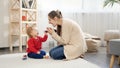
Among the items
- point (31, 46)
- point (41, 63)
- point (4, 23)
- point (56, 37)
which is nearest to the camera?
point (41, 63)

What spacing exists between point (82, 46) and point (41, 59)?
59cm

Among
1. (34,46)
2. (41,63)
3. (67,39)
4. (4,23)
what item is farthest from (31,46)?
(4,23)

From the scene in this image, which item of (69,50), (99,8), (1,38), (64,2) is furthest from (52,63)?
(99,8)

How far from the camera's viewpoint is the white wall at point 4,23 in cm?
→ 441

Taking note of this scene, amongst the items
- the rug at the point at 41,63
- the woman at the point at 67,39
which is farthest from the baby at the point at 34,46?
the woman at the point at 67,39

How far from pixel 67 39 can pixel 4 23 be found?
2.09m

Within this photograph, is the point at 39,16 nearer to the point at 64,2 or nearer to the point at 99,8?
the point at 64,2

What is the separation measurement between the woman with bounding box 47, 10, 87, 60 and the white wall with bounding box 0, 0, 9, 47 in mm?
1852

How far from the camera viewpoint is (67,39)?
9.24 feet

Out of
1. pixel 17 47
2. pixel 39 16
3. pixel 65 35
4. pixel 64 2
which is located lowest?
pixel 17 47

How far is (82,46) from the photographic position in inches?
112

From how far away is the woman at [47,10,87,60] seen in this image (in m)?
2.80

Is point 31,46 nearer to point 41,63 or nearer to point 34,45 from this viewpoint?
point 34,45

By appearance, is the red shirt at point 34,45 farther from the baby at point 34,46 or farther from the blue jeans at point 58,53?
the blue jeans at point 58,53
